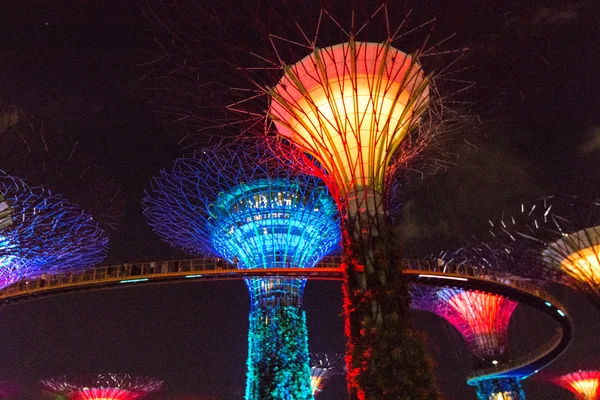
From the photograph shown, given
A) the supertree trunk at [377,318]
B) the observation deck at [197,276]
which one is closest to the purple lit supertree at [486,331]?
the observation deck at [197,276]

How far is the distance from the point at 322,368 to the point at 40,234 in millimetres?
33042

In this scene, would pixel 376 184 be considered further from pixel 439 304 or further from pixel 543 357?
pixel 543 357

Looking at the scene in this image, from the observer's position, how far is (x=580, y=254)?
2777cm

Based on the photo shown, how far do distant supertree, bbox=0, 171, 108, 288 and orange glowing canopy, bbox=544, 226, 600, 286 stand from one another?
24.1m

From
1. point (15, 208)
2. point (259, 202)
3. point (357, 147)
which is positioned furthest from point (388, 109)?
point (15, 208)

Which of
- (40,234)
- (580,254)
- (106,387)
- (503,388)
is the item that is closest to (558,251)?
(580,254)

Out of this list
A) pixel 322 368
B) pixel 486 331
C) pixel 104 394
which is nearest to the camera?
pixel 486 331

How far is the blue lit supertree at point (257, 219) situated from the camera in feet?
83.8

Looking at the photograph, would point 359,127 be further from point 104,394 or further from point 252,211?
point 104,394

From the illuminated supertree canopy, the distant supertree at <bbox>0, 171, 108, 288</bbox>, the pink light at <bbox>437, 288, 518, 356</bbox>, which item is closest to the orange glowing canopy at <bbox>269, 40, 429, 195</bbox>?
the illuminated supertree canopy

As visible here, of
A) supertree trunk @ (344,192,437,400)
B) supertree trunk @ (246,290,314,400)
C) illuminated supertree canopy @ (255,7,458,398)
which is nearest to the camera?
supertree trunk @ (344,192,437,400)

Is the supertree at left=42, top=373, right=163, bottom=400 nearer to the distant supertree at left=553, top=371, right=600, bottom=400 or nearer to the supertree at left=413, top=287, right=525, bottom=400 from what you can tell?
the supertree at left=413, top=287, right=525, bottom=400

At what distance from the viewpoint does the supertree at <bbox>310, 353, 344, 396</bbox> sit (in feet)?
161

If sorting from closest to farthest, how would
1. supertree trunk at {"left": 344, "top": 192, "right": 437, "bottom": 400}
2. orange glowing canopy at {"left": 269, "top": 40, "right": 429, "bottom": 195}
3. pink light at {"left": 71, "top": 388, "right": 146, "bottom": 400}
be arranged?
supertree trunk at {"left": 344, "top": 192, "right": 437, "bottom": 400} → orange glowing canopy at {"left": 269, "top": 40, "right": 429, "bottom": 195} → pink light at {"left": 71, "top": 388, "right": 146, "bottom": 400}
